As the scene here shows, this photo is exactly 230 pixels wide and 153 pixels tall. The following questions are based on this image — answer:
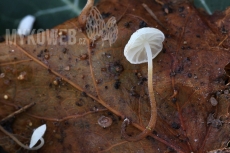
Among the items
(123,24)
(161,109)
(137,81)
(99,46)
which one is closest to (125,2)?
(123,24)

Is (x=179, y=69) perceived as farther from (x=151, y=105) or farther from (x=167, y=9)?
(x=167, y=9)

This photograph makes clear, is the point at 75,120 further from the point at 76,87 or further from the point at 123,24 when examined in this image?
the point at 123,24

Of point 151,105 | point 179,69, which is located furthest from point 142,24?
point 151,105

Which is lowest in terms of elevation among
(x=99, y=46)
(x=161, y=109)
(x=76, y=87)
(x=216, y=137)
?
(x=216, y=137)

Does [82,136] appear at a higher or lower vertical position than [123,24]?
lower

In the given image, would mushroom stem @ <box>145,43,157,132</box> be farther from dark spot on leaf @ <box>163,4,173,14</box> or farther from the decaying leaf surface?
dark spot on leaf @ <box>163,4,173,14</box>

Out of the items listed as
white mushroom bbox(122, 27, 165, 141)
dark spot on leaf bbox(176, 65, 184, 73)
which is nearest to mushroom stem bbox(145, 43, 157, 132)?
white mushroom bbox(122, 27, 165, 141)

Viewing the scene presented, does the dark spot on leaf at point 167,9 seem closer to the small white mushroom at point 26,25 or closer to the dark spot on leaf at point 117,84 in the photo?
the dark spot on leaf at point 117,84
